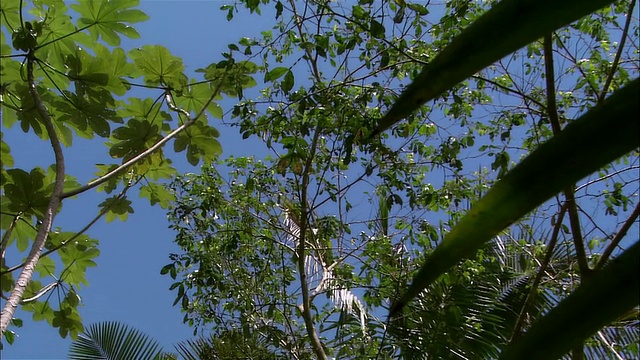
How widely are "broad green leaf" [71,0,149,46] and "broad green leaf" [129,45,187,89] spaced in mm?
109

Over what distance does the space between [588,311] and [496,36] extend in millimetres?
156

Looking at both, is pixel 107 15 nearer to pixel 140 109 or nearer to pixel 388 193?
pixel 140 109

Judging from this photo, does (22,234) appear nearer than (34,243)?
No

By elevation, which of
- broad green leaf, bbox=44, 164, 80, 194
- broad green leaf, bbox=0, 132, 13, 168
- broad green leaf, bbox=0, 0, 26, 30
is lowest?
broad green leaf, bbox=44, 164, 80, 194

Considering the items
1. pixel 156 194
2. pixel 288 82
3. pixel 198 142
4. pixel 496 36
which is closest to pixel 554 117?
pixel 288 82

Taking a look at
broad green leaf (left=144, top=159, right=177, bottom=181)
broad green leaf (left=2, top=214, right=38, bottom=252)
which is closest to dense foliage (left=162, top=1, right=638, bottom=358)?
broad green leaf (left=144, top=159, right=177, bottom=181)

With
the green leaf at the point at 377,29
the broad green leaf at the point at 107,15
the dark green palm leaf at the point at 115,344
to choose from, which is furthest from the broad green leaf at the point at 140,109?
the dark green palm leaf at the point at 115,344

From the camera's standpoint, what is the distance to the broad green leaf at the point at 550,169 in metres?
0.29

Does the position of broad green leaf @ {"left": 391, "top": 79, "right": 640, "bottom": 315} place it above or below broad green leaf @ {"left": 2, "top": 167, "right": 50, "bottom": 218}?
below

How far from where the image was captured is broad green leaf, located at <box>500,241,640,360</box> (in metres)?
0.29

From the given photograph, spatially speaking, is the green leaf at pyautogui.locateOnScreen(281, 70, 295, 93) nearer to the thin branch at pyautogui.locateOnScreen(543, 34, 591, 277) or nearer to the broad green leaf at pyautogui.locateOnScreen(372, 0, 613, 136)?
the thin branch at pyautogui.locateOnScreen(543, 34, 591, 277)

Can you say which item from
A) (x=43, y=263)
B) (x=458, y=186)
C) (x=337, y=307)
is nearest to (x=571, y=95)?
(x=458, y=186)

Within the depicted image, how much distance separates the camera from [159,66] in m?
2.34

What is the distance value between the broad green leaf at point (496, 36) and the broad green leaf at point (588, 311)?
4.9 inches
